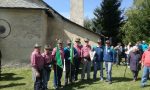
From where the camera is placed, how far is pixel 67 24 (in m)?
27.9

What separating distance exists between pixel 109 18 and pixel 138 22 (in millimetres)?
3542

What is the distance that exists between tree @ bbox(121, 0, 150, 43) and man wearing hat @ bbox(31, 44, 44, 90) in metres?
34.1

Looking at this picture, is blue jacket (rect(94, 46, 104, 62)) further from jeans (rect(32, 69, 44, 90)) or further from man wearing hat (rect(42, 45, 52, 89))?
jeans (rect(32, 69, 44, 90))

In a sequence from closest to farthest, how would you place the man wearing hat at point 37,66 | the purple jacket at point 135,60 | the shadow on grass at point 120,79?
1. the man wearing hat at point 37,66
2. the purple jacket at point 135,60
3. the shadow on grass at point 120,79

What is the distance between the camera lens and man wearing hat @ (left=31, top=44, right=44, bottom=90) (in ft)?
50.1

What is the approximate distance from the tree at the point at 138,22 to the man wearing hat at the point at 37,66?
34095 millimetres

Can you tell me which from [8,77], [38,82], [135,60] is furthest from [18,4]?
[38,82]

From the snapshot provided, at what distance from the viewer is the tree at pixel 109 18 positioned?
1960 inches

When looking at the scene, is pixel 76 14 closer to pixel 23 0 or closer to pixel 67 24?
pixel 67 24

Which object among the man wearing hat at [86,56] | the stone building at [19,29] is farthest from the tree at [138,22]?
the man wearing hat at [86,56]

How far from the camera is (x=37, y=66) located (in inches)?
605

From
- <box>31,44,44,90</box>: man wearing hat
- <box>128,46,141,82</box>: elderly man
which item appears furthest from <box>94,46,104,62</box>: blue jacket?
<box>31,44,44,90</box>: man wearing hat

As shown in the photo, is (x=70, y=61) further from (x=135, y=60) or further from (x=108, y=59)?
(x=135, y=60)

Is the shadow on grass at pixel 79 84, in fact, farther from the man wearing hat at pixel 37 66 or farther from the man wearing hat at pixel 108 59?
the man wearing hat at pixel 37 66
